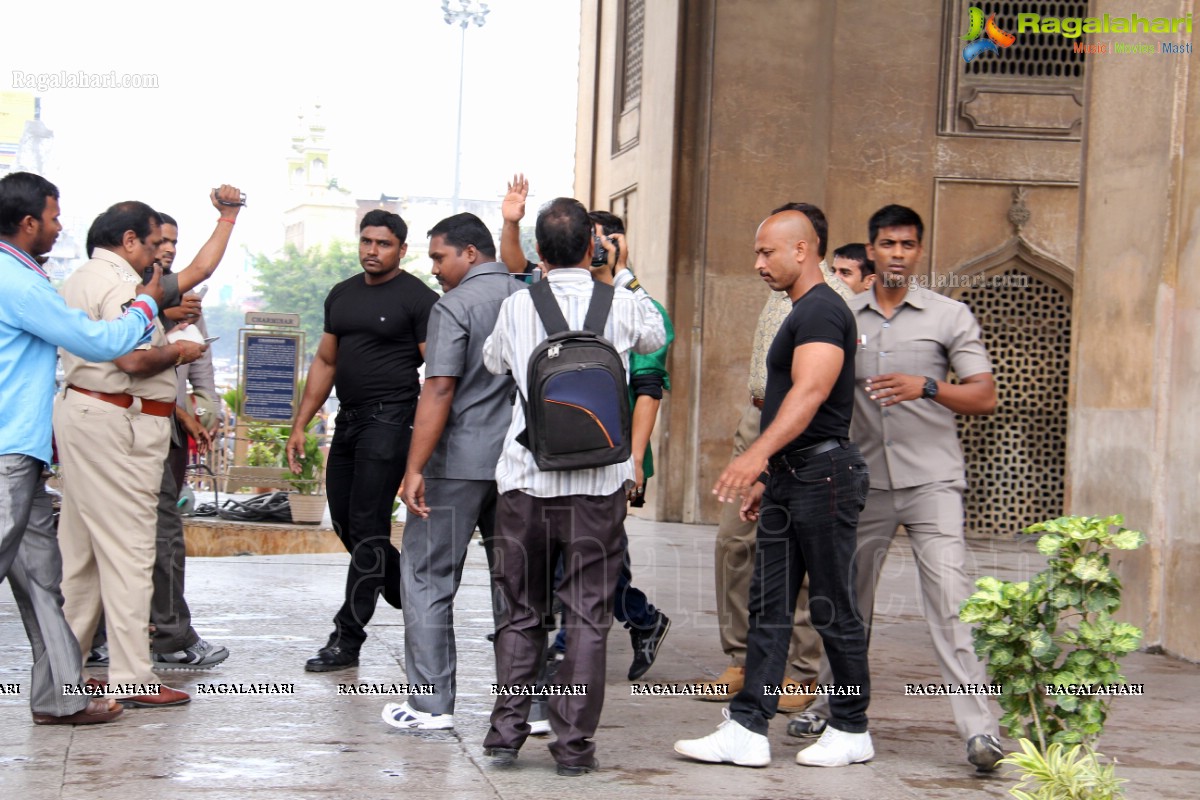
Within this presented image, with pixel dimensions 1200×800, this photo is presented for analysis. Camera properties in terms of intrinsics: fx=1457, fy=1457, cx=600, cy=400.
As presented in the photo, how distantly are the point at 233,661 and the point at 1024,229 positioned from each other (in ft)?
29.8

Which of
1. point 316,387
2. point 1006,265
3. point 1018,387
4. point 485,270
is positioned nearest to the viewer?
point 485,270

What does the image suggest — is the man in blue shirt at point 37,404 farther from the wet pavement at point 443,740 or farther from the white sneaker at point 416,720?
the white sneaker at point 416,720

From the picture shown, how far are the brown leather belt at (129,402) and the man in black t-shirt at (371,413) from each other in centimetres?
73

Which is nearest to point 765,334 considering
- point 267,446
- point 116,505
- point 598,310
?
point 598,310

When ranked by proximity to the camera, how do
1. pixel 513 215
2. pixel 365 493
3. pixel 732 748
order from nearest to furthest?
1. pixel 732 748
2. pixel 513 215
3. pixel 365 493

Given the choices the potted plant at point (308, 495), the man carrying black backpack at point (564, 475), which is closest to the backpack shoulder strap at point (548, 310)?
the man carrying black backpack at point (564, 475)

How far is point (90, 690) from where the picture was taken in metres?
5.07

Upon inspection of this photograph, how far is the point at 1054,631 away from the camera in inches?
170

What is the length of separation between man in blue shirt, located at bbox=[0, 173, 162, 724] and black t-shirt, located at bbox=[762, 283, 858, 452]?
2.16 metres

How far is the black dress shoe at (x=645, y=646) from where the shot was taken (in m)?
6.19

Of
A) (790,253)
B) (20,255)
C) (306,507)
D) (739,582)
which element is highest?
(790,253)

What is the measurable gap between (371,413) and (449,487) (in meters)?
1.11

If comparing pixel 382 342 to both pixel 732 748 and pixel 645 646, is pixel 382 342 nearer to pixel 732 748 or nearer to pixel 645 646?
pixel 645 646

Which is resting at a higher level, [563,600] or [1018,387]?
[1018,387]
